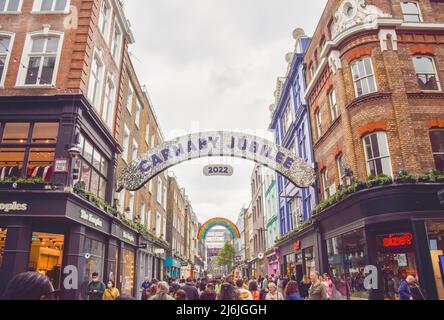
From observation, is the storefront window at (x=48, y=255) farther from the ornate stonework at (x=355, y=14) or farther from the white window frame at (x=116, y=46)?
the ornate stonework at (x=355, y=14)

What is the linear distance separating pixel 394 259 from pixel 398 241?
728 millimetres

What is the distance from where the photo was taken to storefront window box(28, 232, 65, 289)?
41.1 ft

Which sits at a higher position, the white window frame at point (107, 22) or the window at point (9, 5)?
the white window frame at point (107, 22)

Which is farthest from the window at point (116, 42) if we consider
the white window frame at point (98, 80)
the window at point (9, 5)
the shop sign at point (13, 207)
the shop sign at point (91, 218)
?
the shop sign at point (13, 207)

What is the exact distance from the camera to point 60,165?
12055 millimetres

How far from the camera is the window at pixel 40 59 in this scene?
541 inches

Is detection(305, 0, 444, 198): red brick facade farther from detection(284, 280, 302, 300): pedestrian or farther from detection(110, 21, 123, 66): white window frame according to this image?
detection(110, 21, 123, 66): white window frame

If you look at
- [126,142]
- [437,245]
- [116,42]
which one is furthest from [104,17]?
[437,245]

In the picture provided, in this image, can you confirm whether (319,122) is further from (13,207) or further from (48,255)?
(13,207)

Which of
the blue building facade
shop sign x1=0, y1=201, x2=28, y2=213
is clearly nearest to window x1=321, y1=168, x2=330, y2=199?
the blue building facade

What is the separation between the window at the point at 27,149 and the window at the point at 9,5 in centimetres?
547
